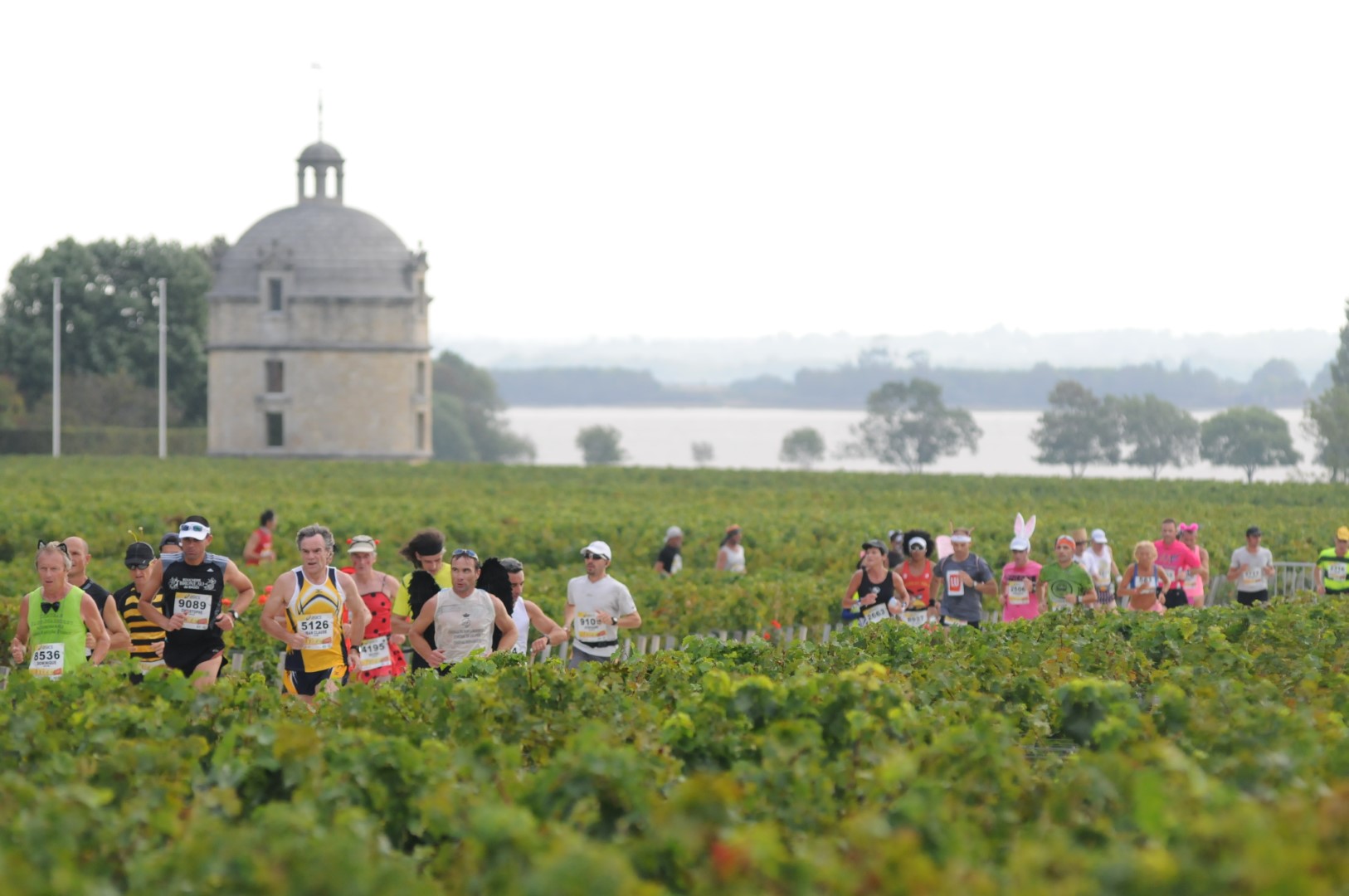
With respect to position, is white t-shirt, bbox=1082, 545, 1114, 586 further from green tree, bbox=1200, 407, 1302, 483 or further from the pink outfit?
green tree, bbox=1200, 407, 1302, 483

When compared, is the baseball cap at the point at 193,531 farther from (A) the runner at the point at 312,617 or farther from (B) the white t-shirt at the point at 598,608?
(B) the white t-shirt at the point at 598,608

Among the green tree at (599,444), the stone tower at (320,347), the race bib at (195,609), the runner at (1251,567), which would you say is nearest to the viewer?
the race bib at (195,609)

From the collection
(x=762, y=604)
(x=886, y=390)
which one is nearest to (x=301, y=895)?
(x=762, y=604)

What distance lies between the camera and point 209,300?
288ft

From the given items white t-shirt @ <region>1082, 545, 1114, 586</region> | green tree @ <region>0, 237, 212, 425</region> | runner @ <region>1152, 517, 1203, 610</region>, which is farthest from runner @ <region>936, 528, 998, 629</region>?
green tree @ <region>0, 237, 212, 425</region>

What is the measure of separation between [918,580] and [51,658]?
7.94m

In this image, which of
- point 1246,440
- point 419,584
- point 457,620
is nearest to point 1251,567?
point 419,584

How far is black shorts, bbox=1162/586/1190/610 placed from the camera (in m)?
21.1

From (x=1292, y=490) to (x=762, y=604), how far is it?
35652 millimetres

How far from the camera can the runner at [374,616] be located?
13.1 meters

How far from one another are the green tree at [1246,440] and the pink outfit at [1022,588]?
524 feet

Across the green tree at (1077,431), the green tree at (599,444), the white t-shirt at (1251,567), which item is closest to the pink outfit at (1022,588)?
the white t-shirt at (1251,567)

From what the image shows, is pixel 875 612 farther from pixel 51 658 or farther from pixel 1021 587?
pixel 51 658

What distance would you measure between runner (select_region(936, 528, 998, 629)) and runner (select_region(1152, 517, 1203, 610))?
379cm
